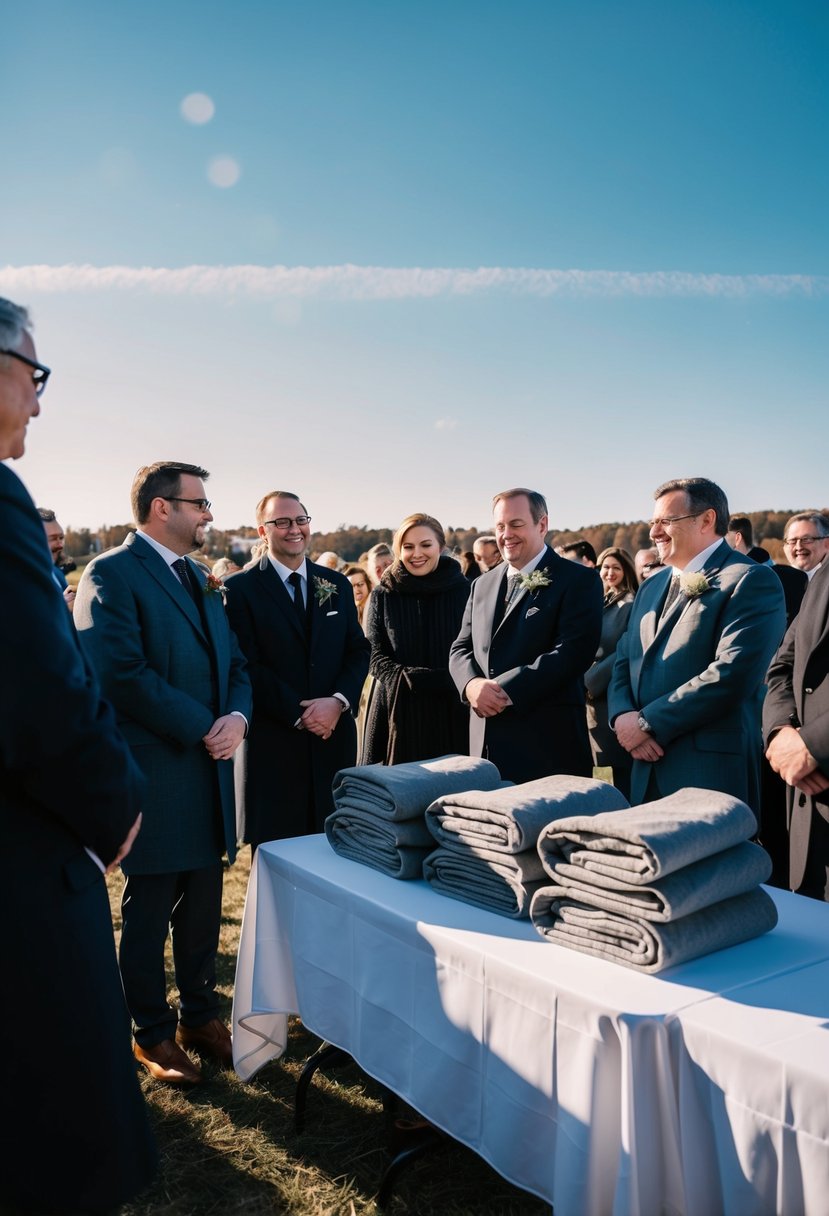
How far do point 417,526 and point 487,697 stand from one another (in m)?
1.50

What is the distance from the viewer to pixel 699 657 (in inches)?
153

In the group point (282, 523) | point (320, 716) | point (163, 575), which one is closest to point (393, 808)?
point (163, 575)

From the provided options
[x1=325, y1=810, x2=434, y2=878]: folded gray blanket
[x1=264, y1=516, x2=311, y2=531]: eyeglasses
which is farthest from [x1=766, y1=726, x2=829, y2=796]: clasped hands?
[x1=264, y1=516, x2=311, y2=531]: eyeglasses

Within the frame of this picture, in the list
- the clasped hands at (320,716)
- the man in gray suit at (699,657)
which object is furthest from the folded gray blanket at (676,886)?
the clasped hands at (320,716)

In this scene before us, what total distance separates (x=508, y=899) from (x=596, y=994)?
479mm

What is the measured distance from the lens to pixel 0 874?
1856 mm

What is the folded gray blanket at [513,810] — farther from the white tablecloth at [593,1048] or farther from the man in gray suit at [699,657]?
the man in gray suit at [699,657]

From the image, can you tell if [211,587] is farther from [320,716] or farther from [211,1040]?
[211,1040]

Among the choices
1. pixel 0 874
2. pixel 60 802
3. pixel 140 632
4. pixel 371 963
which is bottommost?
pixel 371 963

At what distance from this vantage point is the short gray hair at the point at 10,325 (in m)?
1.98

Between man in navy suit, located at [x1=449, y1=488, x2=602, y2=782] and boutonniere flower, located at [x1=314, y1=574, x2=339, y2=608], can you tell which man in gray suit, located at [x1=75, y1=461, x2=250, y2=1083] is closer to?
boutonniere flower, located at [x1=314, y1=574, x2=339, y2=608]

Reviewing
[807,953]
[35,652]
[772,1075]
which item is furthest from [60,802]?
[807,953]

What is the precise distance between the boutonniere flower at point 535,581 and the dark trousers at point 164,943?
2063mm

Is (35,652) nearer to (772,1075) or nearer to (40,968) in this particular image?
(40,968)
